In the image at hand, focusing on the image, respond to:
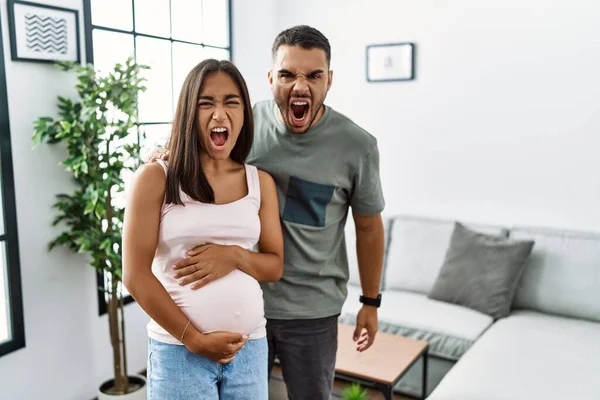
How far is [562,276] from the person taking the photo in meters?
3.05

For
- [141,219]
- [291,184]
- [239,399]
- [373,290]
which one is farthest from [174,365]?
[373,290]

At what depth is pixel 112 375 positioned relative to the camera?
2990mm

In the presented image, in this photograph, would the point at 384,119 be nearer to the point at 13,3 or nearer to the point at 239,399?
the point at 13,3

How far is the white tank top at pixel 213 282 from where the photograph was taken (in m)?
1.28

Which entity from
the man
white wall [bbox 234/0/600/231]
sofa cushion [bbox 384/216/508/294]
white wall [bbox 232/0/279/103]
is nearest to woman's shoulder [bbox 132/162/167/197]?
the man

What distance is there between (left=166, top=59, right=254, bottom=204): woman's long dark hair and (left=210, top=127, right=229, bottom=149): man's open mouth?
0.11 feet

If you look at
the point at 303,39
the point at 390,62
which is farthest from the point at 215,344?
the point at 390,62

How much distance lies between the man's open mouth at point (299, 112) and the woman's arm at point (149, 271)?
0.47 metres

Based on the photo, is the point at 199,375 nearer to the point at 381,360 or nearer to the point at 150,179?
the point at 150,179

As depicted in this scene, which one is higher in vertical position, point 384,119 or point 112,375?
point 384,119

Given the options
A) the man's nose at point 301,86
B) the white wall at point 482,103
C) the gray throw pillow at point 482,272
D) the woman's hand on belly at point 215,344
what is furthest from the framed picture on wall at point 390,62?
the woman's hand on belly at point 215,344

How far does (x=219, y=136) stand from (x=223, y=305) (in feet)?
1.24

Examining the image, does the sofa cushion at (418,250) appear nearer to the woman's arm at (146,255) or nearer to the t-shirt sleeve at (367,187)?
the t-shirt sleeve at (367,187)

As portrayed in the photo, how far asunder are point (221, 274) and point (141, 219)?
0.21 metres
